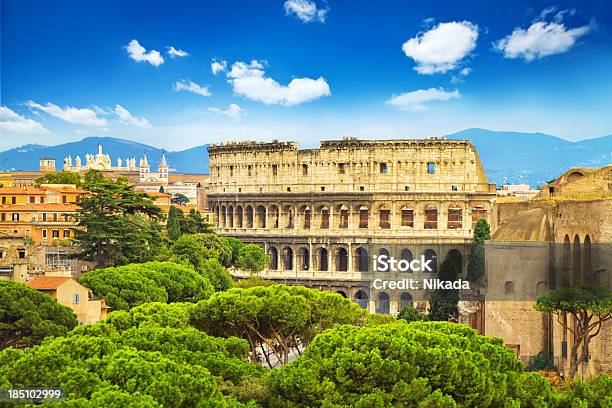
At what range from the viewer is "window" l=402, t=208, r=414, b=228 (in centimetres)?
8743

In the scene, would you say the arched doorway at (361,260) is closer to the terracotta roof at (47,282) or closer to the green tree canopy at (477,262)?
the green tree canopy at (477,262)

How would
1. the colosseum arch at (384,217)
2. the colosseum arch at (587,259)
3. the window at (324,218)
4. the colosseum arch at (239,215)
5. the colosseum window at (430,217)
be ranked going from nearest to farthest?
the colosseum arch at (587,259) < the colosseum window at (430,217) < the colosseum arch at (384,217) < the window at (324,218) < the colosseum arch at (239,215)

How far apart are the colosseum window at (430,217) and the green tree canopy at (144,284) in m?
40.3

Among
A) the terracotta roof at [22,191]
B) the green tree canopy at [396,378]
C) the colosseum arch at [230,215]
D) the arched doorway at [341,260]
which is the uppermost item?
the terracotta roof at [22,191]

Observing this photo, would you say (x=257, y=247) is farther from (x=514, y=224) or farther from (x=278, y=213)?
(x=514, y=224)

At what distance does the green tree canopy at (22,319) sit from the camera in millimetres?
33938

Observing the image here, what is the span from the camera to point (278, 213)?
299 feet

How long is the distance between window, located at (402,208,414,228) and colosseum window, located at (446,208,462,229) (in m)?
3.34

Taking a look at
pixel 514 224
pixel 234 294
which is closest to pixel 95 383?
pixel 234 294

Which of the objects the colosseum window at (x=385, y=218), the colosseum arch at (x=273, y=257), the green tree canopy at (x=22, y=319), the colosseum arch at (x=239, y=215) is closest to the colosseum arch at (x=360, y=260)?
the colosseum window at (x=385, y=218)

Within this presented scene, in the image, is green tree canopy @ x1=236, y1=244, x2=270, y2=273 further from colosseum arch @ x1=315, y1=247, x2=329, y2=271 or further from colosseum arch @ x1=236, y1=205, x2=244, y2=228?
colosseum arch @ x1=236, y1=205, x2=244, y2=228

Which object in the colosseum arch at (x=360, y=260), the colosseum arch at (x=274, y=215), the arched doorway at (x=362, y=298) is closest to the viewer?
the arched doorway at (x=362, y=298)

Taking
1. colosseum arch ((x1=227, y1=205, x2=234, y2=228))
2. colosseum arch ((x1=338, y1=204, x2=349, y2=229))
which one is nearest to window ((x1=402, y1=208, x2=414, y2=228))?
colosseum arch ((x1=338, y1=204, x2=349, y2=229))

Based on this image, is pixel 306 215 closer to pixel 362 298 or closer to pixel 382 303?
pixel 362 298
